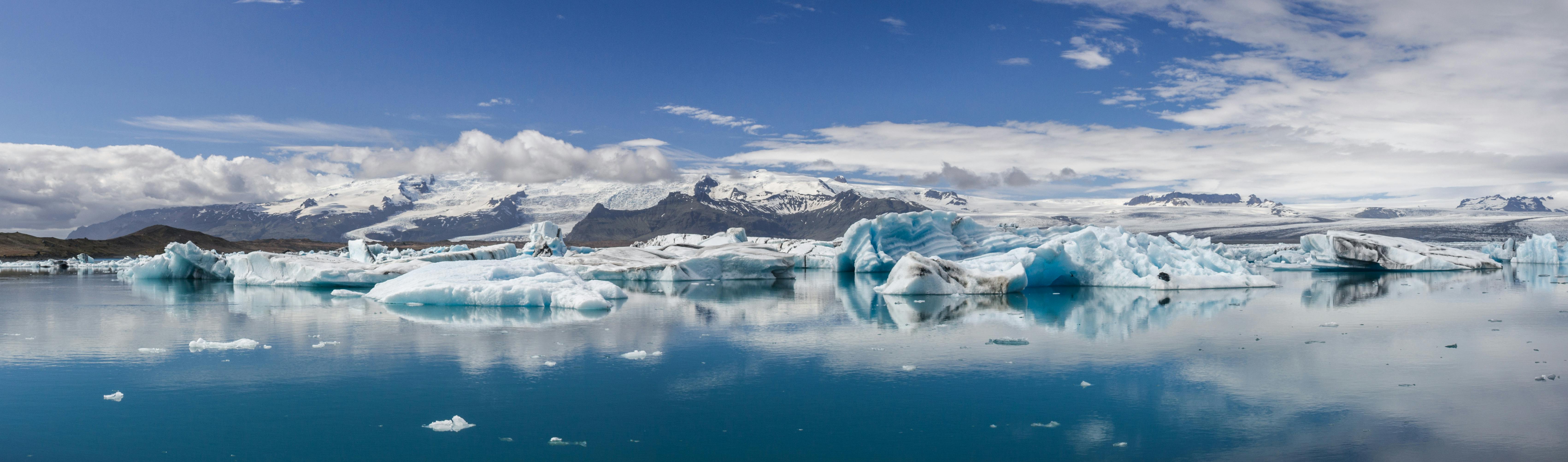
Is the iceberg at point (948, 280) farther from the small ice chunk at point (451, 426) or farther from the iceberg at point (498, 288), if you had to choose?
the small ice chunk at point (451, 426)

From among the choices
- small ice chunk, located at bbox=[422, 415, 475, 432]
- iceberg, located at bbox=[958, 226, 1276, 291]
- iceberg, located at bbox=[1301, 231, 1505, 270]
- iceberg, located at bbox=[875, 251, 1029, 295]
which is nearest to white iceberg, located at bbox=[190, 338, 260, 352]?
small ice chunk, located at bbox=[422, 415, 475, 432]

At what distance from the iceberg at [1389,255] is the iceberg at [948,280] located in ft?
52.9

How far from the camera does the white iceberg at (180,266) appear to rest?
2538cm

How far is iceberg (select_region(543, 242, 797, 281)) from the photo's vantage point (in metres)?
23.7

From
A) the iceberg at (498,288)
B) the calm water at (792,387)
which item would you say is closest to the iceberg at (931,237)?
the iceberg at (498,288)

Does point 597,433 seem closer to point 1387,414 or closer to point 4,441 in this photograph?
point 4,441

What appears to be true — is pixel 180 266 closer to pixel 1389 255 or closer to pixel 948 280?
pixel 948 280

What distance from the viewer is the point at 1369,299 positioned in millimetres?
16016

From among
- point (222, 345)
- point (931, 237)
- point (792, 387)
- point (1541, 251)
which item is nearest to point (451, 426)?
point (792, 387)

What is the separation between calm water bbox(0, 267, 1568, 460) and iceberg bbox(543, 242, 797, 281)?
10.6 m

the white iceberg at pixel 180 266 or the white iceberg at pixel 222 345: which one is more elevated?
the white iceberg at pixel 180 266

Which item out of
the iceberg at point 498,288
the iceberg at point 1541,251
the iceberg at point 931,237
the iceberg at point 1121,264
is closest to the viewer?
the iceberg at point 498,288

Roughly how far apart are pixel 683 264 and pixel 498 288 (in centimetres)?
1079

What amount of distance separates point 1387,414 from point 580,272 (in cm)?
1928
